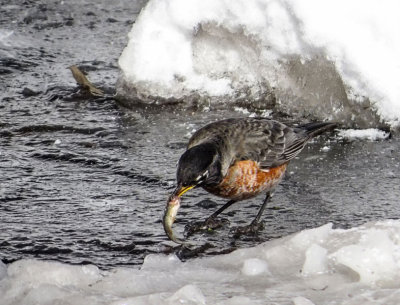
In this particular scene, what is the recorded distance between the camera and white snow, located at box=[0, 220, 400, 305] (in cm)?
475

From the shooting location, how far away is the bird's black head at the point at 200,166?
18.0 feet

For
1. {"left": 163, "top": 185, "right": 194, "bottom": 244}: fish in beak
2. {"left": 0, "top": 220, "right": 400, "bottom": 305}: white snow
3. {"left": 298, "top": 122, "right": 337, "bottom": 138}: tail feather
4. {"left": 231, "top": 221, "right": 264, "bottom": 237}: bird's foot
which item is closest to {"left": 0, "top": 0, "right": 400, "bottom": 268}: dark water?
{"left": 231, "top": 221, "right": 264, "bottom": 237}: bird's foot

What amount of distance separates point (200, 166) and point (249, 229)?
699 millimetres

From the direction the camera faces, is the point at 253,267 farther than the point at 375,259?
Yes

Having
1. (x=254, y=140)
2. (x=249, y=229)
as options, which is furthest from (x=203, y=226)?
(x=254, y=140)

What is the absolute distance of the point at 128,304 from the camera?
4.62 m

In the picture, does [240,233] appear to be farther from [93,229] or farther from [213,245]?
[93,229]

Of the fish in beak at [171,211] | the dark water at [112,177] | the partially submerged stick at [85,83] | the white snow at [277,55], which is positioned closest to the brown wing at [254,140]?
the dark water at [112,177]

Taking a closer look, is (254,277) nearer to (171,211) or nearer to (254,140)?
(171,211)

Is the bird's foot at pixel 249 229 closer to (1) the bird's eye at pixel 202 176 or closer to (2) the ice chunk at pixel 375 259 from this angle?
(1) the bird's eye at pixel 202 176

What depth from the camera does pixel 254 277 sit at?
511cm

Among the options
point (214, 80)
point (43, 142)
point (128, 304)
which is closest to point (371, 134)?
point (214, 80)

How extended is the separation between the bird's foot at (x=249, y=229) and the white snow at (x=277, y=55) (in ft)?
5.93

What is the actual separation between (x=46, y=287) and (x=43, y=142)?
2696 mm
